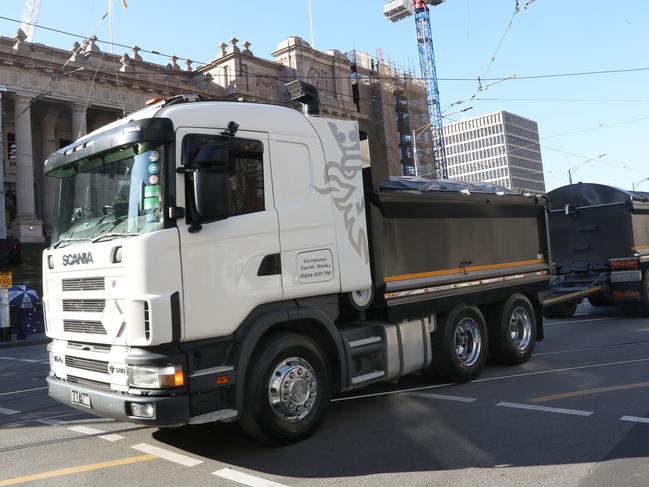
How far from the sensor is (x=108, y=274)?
4.71 metres

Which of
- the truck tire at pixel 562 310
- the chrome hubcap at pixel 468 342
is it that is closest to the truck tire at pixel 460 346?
the chrome hubcap at pixel 468 342

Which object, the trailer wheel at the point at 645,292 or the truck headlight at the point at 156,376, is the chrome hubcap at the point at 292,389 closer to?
the truck headlight at the point at 156,376

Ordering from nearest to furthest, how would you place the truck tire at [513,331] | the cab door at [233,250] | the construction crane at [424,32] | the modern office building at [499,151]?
the cab door at [233,250], the truck tire at [513,331], the construction crane at [424,32], the modern office building at [499,151]

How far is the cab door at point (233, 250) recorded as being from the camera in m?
4.69

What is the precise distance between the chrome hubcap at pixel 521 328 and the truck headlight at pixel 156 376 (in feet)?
18.7

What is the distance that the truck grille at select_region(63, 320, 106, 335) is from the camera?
4863 mm

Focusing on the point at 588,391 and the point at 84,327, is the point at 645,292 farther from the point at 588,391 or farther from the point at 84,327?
the point at 84,327

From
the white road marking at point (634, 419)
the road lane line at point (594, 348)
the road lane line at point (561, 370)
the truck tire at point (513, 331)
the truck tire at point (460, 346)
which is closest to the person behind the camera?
the white road marking at point (634, 419)

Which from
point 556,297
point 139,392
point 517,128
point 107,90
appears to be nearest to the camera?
point 139,392

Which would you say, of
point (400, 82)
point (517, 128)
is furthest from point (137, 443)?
point (517, 128)

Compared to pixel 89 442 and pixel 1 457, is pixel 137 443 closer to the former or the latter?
pixel 89 442

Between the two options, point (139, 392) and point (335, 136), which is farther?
point (335, 136)

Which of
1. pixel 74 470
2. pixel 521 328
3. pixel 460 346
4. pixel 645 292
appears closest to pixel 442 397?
pixel 460 346

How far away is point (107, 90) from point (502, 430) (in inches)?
1552
